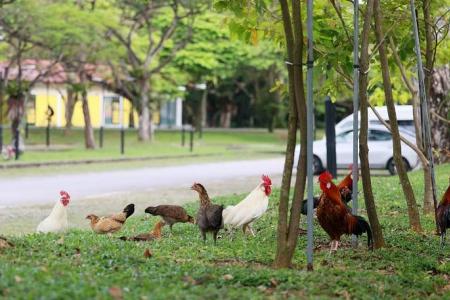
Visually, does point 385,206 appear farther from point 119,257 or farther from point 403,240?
point 119,257

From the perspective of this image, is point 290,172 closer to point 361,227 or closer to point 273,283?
point 273,283

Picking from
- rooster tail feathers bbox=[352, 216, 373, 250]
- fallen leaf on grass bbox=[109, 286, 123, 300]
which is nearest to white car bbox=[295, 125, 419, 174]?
rooster tail feathers bbox=[352, 216, 373, 250]

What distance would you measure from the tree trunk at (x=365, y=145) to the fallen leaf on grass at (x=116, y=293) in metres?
3.62

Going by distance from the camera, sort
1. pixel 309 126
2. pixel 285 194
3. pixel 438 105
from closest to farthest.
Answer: pixel 309 126, pixel 285 194, pixel 438 105

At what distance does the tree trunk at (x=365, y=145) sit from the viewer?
8.41 meters

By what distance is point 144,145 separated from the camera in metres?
39.8

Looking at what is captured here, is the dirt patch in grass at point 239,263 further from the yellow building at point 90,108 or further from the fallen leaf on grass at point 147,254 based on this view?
the yellow building at point 90,108

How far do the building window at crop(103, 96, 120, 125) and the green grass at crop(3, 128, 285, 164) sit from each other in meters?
5.65

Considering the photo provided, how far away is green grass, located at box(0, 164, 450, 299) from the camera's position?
547 cm

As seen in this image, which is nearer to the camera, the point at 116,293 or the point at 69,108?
the point at 116,293

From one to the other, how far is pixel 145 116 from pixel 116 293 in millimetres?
36657

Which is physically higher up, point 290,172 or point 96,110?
point 96,110

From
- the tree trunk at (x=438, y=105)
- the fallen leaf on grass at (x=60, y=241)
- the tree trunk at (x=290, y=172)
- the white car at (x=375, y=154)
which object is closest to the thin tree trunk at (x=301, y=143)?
the tree trunk at (x=290, y=172)

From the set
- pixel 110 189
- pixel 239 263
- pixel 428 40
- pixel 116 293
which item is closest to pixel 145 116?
pixel 110 189
